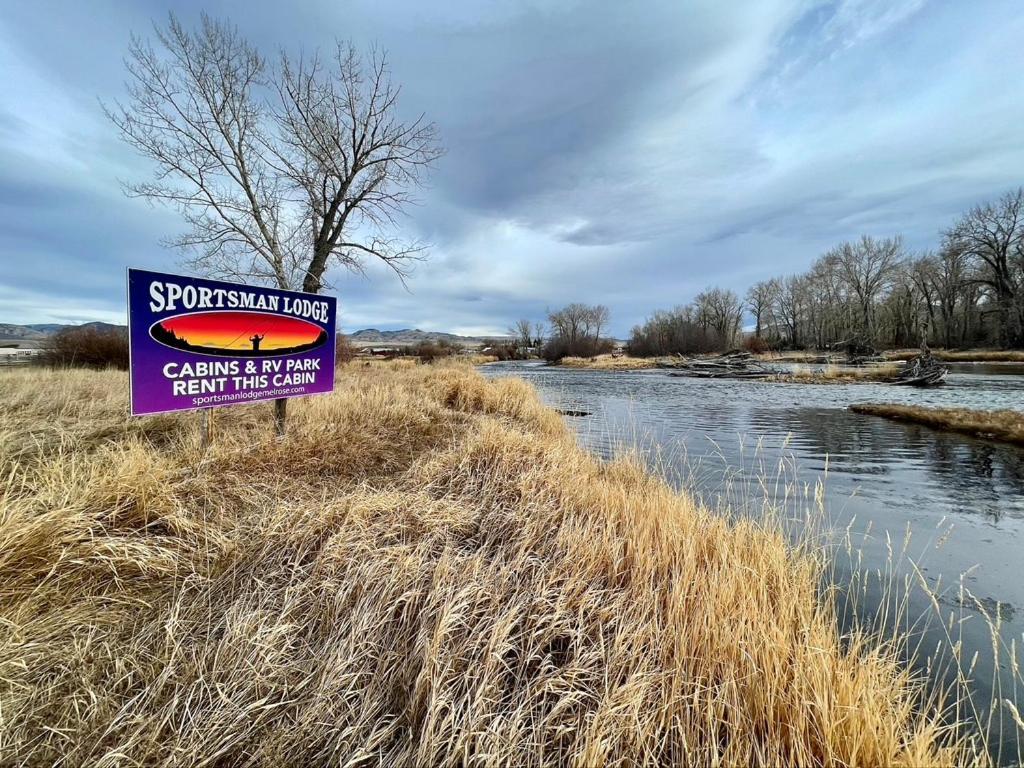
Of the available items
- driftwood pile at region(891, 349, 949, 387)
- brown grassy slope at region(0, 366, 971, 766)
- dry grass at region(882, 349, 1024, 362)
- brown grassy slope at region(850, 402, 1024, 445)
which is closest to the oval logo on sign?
brown grassy slope at region(0, 366, 971, 766)

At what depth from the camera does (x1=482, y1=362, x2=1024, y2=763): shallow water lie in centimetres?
301

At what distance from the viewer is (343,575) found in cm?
247

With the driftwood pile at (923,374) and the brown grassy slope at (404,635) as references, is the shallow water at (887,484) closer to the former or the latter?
the brown grassy slope at (404,635)

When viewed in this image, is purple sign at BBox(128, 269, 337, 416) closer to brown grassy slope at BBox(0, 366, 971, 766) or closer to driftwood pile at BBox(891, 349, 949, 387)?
brown grassy slope at BBox(0, 366, 971, 766)

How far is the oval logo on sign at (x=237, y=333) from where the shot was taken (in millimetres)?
3775

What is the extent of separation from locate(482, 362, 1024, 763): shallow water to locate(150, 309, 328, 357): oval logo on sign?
16.5ft

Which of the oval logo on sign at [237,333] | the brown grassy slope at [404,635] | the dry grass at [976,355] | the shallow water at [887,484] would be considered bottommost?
the shallow water at [887,484]

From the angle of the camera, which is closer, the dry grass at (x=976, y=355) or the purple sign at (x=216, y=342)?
the purple sign at (x=216, y=342)

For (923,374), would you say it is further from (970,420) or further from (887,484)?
(887,484)

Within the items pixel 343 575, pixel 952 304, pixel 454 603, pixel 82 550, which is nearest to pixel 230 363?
pixel 82 550

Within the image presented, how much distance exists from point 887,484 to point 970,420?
21.7ft

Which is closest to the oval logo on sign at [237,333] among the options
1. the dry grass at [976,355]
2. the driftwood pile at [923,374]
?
the driftwood pile at [923,374]

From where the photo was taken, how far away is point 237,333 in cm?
431

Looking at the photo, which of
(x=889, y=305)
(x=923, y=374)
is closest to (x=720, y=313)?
(x=889, y=305)
